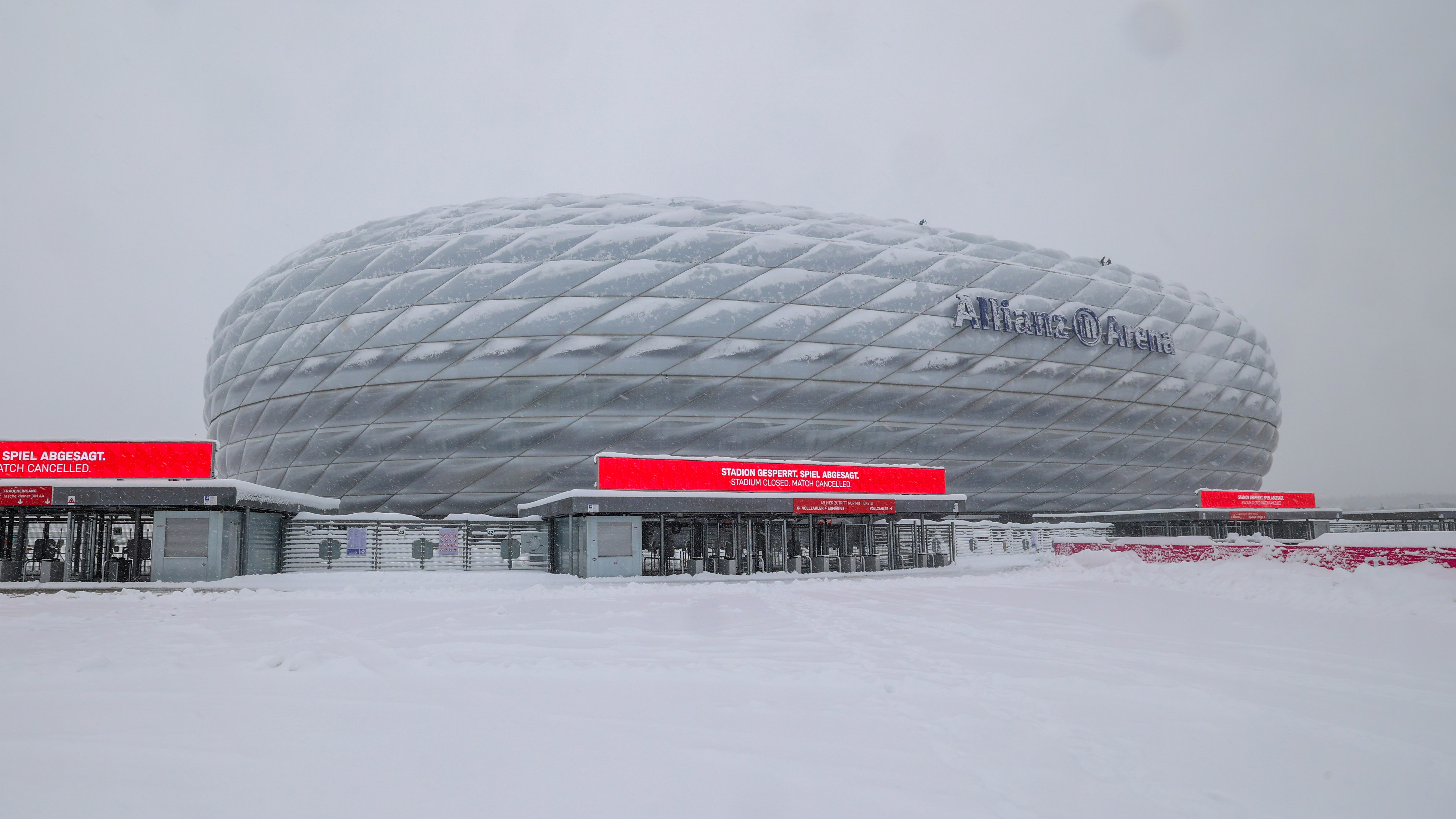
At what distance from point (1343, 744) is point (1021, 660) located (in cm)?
330

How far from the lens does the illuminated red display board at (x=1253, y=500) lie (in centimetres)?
4791

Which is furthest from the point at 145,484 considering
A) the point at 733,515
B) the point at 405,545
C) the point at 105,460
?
the point at 733,515

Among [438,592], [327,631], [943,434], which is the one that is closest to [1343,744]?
[327,631]

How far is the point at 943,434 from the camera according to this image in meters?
41.0

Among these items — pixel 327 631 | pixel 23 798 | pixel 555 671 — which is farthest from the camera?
pixel 327 631

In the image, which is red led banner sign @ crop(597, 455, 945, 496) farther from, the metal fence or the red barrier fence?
the red barrier fence

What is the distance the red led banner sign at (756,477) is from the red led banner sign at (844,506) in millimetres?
492

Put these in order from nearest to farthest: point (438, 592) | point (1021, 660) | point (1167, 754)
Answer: point (1167, 754) → point (1021, 660) → point (438, 592)

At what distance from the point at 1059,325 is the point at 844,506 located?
2114 centimetres

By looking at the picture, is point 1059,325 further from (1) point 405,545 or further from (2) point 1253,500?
(1) point 405,545

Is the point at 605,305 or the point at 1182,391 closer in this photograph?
the point at 605,305

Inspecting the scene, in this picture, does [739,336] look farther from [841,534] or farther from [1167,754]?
[1167,754]

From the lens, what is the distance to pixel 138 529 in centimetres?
2452

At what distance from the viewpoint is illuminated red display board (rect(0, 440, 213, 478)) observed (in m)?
23.9
